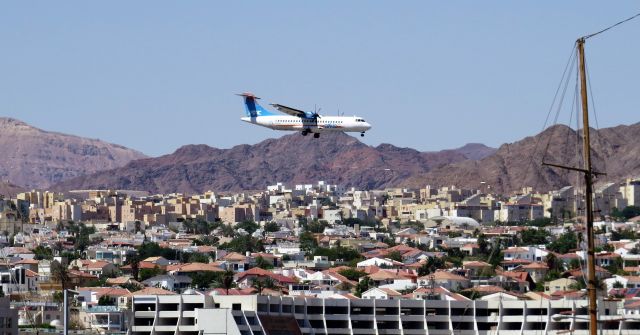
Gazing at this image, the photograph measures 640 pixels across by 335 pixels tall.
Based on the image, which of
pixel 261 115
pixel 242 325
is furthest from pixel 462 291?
pixel 242 325

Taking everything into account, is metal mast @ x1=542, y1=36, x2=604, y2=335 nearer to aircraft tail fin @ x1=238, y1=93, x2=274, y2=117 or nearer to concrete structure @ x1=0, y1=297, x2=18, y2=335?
concrete structure @ x1=0, y1=297, x2=18, y2=335

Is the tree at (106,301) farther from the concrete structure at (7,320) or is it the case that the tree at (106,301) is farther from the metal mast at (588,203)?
the metal mast at (588,203)

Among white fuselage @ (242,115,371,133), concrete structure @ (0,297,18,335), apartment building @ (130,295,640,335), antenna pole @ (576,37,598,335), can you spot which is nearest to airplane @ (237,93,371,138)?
white fuselage @ (242,115,371,133)

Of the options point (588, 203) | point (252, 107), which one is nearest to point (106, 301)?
point (252, 107)

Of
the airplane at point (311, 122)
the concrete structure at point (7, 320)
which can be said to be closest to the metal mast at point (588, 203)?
the concrete structure at point (7, 320)

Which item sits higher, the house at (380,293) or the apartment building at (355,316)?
the house at (380,293)

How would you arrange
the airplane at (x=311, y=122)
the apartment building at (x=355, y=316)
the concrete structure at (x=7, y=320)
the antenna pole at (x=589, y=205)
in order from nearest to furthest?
the antenna pole at (x=589, y=205) → the concrete structure at (x=7, y=320) → the apartment building at (x=355, y=316) → the airplane at (x=311, y=122)
